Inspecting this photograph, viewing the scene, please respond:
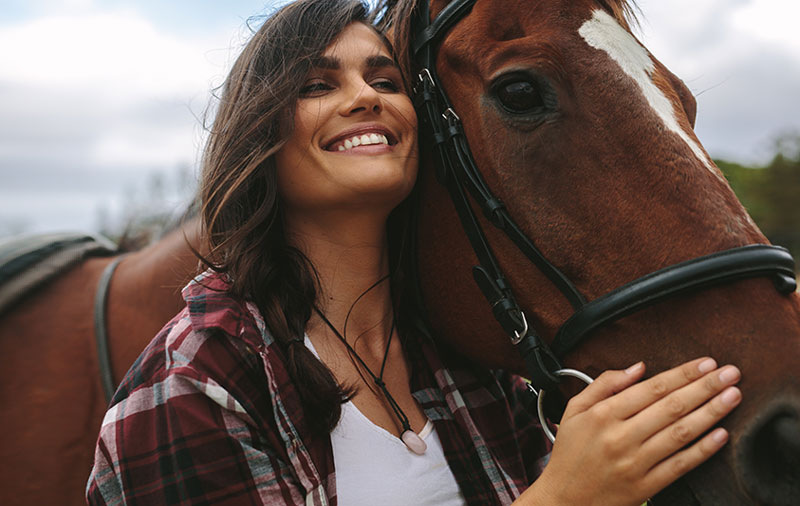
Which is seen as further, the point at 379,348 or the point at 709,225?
the point at 379,348

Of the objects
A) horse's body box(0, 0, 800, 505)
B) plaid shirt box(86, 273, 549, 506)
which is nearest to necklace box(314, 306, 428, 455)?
plaid shirt box(86, 273, 549, 506)

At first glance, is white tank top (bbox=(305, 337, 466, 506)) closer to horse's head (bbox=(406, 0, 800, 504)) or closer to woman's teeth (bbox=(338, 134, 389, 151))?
horse's head (bbox=(406, 0, 800, 504))

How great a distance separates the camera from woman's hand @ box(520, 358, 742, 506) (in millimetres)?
1207

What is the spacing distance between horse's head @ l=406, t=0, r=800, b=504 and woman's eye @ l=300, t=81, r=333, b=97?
35 centimetres

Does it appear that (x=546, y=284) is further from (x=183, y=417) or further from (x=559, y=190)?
(x=183, y=417)

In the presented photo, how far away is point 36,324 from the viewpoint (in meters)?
2.30

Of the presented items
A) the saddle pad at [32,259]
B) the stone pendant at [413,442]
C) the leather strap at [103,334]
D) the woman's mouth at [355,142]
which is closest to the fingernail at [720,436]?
the stone pendant at [413,442]

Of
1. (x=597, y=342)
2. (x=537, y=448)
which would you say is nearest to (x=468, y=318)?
(x=597, y=342)

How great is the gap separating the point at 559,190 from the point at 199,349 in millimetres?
913

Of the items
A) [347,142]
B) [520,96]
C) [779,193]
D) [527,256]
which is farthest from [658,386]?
[779,193]

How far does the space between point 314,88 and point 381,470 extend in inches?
41.3

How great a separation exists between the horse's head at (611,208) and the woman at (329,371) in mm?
85

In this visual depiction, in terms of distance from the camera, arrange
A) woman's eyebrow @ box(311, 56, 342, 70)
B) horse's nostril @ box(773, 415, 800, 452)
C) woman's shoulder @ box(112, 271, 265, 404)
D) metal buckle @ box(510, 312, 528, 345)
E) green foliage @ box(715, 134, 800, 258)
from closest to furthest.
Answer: horse's nostril @ box(773, 415, 800, 452), woman's shoulder @ box(112, 271, 265, 404), metal buckle @ box(510, 312, 528, 345), woman's eyebrow @ box(311, 56, 342, 70), green foliage @ box(715, 134, 800, 258)

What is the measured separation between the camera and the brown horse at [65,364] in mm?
2125
